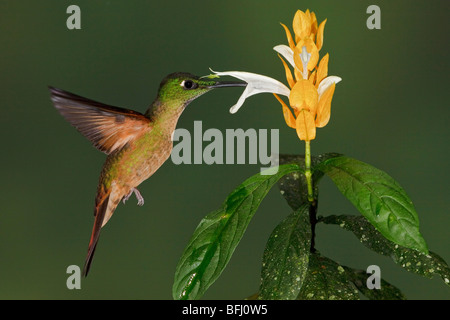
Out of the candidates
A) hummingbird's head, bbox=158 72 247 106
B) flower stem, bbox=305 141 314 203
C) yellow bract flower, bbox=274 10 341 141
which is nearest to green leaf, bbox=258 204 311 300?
flower stem, bbox=305 141 314 203

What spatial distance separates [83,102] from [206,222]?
0.27 metres

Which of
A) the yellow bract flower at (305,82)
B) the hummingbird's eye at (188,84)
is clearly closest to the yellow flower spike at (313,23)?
the yellow bract flower at (305,82)

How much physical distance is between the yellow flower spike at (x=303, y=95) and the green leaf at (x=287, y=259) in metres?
0.18

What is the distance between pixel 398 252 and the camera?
3.27 feet

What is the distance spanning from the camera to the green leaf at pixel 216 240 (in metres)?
0.89

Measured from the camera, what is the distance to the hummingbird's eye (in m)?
0.97

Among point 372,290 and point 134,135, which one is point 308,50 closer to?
point 134,135

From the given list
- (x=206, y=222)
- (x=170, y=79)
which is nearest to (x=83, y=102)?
(x=170, y=79)

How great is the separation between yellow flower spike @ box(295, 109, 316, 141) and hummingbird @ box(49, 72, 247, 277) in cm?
12

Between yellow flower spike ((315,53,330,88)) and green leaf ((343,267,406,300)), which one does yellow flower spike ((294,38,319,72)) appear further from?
green leaf ((343,267,406,300))

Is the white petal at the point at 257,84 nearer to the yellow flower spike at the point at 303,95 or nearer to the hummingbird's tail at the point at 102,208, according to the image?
the yellow flower spike at the point at 303,95

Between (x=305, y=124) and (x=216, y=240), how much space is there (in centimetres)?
23

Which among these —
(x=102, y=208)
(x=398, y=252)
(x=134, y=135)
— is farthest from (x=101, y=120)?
(x=398, y=252)
